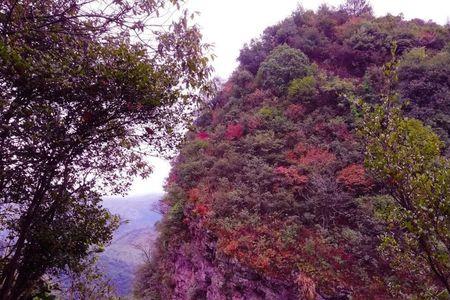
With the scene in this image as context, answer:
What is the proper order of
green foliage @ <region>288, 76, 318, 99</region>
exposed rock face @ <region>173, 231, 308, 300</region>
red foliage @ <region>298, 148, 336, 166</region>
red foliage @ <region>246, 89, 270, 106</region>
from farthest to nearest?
red foliage @ <region>246, 89, 270, 106</region> → green foliage @ <region>288, 76, 318, 99</region> → red foliage @ <region>298, 148, 336, 166</region> → exposed rock face @ <region>173, 231, 308, 300</region>

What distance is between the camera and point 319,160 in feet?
53.9

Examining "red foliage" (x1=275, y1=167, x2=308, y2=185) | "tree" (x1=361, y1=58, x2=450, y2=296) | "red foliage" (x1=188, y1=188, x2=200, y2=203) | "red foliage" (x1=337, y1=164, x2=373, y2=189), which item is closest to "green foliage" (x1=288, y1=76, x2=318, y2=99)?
"red foliage" (x1=275, y1=167, x2=308, y2=185)

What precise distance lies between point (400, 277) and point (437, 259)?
7.16 m

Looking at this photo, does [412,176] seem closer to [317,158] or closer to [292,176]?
[292,176]

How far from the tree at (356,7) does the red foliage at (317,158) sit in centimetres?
1874

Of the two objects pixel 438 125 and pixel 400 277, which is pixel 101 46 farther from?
pixel 438 125

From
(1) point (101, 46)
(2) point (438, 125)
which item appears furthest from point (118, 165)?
(2) point (438, 125)

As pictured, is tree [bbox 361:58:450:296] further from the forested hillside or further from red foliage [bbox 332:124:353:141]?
red foliage [bbox 332:124:353:141]

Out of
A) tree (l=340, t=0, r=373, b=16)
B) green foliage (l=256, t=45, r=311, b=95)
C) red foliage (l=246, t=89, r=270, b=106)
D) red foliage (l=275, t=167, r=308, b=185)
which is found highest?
tree (l=340, t=0, r=373, b=16)

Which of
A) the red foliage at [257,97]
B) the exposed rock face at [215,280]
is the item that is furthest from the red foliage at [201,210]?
the red foliage at [257,97]

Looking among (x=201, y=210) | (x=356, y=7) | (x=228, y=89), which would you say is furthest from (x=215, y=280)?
(x=356, y=7)

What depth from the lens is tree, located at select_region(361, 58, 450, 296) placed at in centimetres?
505

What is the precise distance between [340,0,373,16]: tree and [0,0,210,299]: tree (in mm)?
29031

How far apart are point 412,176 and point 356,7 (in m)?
29.3
